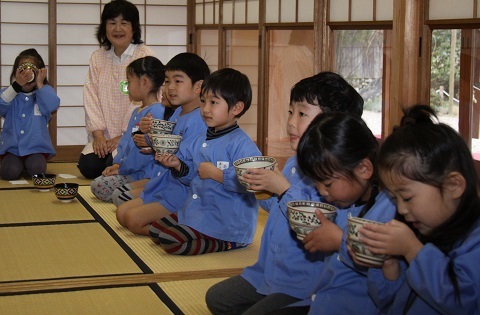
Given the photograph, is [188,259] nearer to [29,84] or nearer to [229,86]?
[229,86]

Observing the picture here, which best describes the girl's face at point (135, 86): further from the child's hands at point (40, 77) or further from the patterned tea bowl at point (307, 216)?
the patterned tea bowl at point (307, 216)

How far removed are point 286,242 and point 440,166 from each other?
2.92 feet

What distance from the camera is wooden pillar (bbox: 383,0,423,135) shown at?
3.90 meters

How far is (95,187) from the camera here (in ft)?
17.0

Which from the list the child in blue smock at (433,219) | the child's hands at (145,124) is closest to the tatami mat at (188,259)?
the child's hands at (145,124)

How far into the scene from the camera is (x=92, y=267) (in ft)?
11.5

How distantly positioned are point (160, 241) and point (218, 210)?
33 centimetres

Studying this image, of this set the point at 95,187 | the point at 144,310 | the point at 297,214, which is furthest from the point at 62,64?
the point at 297,214

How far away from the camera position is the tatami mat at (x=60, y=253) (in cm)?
344

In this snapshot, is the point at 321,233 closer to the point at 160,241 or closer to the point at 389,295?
the point at 389,295

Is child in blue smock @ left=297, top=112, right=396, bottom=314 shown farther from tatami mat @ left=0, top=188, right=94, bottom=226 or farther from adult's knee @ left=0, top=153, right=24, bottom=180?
adult's knee @ left=0, top=153, right=24, bottom=180

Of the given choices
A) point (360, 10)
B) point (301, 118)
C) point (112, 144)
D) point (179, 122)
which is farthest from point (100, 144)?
point (301, 118)

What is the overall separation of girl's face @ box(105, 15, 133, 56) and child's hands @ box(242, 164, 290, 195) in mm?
3529

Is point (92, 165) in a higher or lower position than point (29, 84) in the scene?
lower
